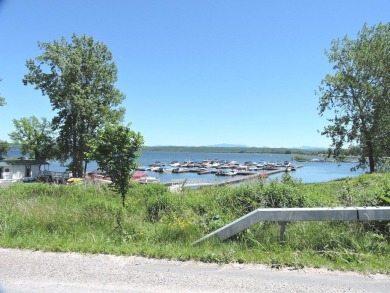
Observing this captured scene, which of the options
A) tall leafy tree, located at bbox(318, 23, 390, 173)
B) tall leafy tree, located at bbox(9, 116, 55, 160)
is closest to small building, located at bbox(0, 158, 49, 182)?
tall leafy tree, located at bbox(9, 116, 55, 160)

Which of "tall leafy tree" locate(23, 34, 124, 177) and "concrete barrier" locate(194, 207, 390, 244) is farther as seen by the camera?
"tall leafy tree" locate(23, 34, 124, 177)

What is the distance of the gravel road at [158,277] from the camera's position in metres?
4.09

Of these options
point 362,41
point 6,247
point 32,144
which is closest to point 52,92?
point 32,144

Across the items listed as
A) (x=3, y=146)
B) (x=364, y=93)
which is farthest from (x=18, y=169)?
(x=364, y=93)

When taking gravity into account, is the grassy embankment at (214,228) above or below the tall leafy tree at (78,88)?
below

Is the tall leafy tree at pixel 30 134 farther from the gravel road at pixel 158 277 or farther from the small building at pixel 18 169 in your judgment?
the gravel road at pixel 158 277

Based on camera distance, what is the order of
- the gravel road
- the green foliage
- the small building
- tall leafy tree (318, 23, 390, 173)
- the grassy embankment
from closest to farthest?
the gravel road, the grassy embankment, the green foliage, tall leafy tree (318, 23, 390, 173), the small building

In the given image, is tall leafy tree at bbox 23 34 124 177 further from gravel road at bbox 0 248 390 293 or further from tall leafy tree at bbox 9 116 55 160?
gravel road at bbox 0 248 390 293

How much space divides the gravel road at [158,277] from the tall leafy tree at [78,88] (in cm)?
4317

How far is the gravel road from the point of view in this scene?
13.4 feet

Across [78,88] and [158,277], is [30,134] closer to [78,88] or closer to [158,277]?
[78,88]

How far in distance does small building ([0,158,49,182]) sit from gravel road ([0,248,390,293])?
53.4 meters

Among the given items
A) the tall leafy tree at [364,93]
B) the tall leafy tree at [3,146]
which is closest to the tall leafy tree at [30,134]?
the tall leafy tree at [3,146]

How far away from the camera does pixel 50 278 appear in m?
4.50
